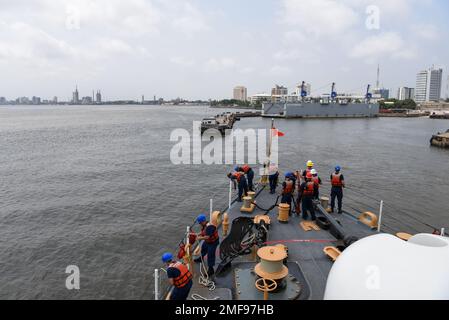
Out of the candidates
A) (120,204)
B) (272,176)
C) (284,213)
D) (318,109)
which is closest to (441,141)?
(272,176)

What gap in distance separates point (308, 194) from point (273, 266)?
16.6 feet

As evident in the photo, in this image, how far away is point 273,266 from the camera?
21.4 feet

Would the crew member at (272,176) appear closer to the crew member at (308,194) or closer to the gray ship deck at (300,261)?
the gray ship deck at (300,261)

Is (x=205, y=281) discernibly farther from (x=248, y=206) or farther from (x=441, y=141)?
(x=441, y=141)

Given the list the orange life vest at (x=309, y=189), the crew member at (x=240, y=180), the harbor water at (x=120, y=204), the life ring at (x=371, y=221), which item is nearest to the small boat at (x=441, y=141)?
the harbor water at (x=120, y=204)

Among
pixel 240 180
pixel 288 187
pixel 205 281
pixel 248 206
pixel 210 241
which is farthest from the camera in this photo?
pixel 240 180

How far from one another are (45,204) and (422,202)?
1102 inches

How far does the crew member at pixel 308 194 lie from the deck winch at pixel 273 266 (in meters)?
4.73

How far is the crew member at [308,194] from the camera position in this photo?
11023 mm
